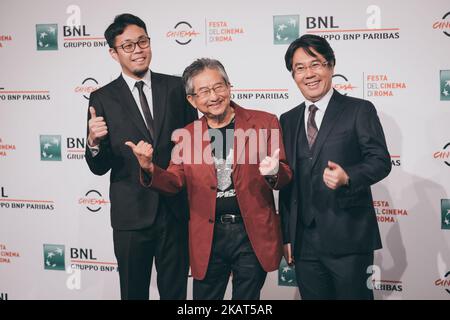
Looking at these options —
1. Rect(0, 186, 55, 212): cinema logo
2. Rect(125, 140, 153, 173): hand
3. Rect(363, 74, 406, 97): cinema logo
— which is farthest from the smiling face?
Rect(0, 186, 55, 212): cinema logo

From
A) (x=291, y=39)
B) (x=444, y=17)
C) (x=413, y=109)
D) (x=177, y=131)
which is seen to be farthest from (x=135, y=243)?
(x=444, y=17)

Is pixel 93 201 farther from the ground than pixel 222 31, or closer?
closer

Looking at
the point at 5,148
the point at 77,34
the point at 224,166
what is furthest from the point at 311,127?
the point at 5,148

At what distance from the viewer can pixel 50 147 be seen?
3.42 meters

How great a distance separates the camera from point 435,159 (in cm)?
290

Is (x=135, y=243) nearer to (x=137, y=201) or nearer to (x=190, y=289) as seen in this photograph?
(x=137, y=201)

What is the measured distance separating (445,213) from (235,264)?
4.66 ft

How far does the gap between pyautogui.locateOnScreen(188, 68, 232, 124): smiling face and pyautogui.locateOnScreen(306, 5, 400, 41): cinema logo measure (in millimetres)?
929

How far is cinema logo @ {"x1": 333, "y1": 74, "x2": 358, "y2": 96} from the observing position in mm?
2951

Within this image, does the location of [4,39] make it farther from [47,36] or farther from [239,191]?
[239,191]

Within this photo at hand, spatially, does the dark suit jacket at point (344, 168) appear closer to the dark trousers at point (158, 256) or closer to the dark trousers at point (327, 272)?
the dark trousers at point (327, 272)


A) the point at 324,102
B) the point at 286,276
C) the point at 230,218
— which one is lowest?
the point at 286,276

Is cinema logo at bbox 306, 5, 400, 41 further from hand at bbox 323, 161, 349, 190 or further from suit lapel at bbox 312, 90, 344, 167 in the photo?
hand at bbox 323, 161, 349, 190

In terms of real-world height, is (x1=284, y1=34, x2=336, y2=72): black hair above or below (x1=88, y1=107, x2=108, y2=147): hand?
above
